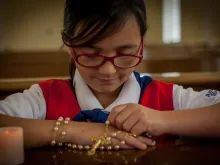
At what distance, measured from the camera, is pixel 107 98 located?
1.12m

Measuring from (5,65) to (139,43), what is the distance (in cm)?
243

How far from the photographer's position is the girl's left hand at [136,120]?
827 millimetres

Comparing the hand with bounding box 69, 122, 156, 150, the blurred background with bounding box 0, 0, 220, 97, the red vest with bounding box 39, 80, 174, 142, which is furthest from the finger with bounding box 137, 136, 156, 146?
the blurred background with bounding box 0, 0, 220, 97

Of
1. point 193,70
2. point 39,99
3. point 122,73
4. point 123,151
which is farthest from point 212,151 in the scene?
point 193,70

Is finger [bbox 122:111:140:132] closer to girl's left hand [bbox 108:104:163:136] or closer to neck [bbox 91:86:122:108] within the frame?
girl's left hand [bbox 108:104:163:136]

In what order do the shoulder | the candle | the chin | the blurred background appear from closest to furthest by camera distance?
the candle
the chin
the shoulder
the blurred background

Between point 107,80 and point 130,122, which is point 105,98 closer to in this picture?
point 107,80

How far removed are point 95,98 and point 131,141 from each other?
317 mm

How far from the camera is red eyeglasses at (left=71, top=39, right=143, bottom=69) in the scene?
0.90 m

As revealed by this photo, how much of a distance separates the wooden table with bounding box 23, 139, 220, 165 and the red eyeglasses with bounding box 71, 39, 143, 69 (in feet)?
0.76

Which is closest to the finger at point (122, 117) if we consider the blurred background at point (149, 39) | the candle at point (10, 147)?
the candle at point (10, 147)

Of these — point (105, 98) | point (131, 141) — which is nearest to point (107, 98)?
point (105, 98)

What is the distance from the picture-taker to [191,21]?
11.5ft

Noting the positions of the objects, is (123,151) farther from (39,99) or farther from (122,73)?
(39,99)
